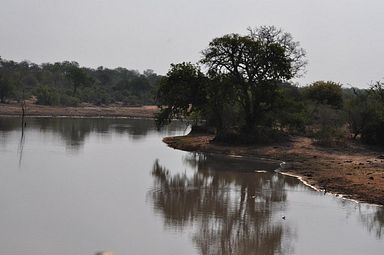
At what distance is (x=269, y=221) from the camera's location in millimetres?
19125

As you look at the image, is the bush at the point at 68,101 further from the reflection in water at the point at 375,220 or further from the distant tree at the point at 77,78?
the reflection in water at the point at 375,220

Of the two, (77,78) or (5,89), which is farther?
(77,78)

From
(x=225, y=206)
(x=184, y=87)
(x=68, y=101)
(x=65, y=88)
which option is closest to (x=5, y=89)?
(x=68, y=101)

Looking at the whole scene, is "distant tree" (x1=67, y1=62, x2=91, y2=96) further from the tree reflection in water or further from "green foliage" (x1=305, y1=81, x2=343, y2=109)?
the tree reflection in water

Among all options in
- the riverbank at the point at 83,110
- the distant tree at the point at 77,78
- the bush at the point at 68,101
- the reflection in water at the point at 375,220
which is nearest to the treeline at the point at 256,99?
the reflection in water at the point at 375,220

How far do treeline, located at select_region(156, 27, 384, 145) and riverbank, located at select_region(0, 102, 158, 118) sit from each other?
96.9ft

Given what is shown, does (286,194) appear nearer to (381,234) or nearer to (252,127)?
(381,234)

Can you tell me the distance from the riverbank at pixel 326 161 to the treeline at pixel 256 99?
1464mm

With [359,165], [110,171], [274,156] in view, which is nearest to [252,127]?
[274,156]

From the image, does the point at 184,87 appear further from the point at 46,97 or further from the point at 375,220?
the point at 46,97

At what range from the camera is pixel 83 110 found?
298ft

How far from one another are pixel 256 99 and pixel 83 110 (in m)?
54.7

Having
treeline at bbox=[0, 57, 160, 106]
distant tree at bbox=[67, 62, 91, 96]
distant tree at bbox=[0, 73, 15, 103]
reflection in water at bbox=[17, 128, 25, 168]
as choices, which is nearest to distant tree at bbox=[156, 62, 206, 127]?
reflection in water at bbox=[17, 128, 25, 168]

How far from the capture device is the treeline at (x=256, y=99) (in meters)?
40.8
